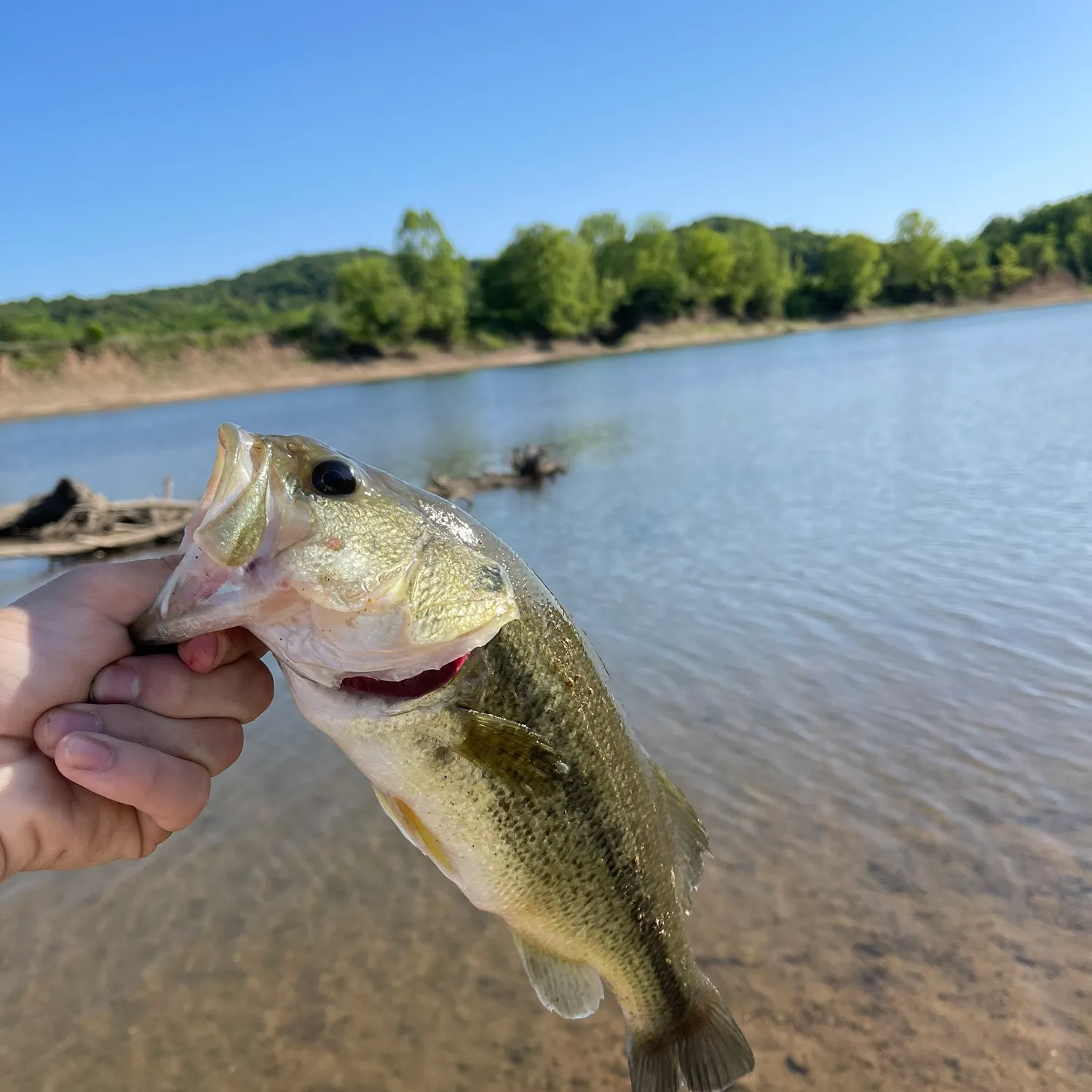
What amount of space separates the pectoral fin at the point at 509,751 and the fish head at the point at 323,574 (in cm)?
18

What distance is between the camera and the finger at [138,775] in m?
1.78

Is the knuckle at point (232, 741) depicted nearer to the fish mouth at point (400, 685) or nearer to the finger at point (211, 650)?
the finger at point (211, 650)

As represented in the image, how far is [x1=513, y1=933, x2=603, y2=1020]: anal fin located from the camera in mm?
2346

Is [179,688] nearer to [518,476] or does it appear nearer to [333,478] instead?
[333,478]

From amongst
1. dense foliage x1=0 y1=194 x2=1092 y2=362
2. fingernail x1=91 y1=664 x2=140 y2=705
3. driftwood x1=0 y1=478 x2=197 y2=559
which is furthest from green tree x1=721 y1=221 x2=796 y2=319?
fingernail x1=91 y1=664 x2=140 y2=705

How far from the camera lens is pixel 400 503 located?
1.98 metres

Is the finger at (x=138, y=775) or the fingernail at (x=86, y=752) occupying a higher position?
the fingernail at (x=86, y=752)

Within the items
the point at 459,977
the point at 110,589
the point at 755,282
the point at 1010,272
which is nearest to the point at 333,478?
the point at 110,589

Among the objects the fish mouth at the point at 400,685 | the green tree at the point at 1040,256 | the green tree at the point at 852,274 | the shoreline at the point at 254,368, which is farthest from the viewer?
the green tree at the point at 1040,256

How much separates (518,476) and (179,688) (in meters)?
15.7

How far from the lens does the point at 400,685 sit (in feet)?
6.33

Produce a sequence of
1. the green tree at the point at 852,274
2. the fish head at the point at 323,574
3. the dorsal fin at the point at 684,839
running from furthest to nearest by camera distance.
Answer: the green tree at the point at 852,274
the dorsal fin at the point at 684,839
the fish head at the point at 323,574

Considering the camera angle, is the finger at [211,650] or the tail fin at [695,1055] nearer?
the finger at [211,650]

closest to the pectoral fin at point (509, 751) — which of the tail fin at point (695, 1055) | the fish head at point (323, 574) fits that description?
the fish head at point (323, 574)
